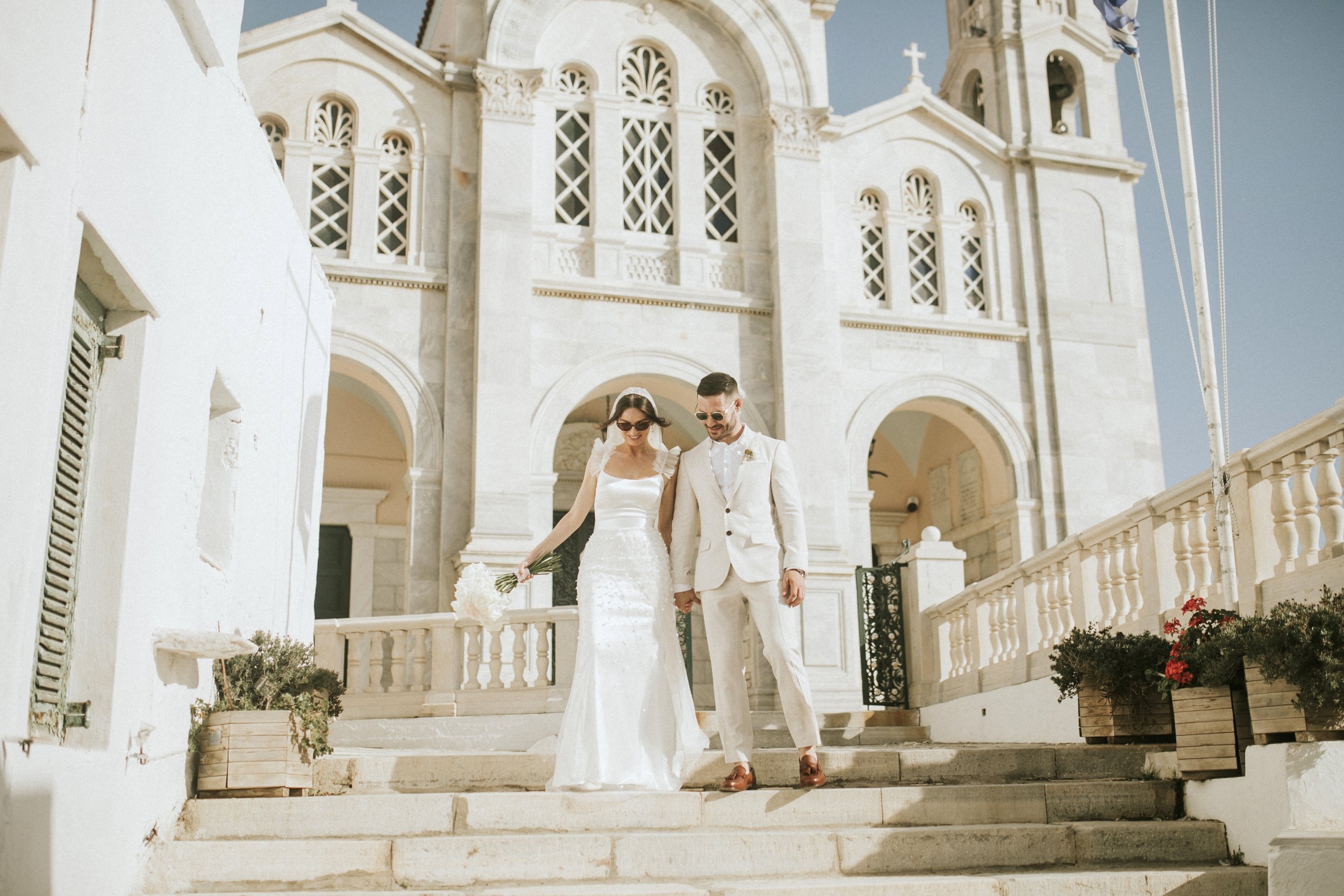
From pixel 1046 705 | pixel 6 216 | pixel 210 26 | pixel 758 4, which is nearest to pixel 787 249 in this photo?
pixel 758 4

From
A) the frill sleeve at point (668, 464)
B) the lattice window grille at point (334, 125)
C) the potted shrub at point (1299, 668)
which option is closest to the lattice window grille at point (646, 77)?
the lattice window grille at point (334, 125)

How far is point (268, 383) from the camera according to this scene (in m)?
7.56

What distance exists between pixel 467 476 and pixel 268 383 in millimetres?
7699

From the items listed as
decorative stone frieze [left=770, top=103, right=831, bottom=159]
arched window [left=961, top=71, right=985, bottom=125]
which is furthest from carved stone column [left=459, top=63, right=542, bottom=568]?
arched window [left=961, top=71, right=985, bottom=125]

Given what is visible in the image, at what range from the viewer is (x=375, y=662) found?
11664 mm

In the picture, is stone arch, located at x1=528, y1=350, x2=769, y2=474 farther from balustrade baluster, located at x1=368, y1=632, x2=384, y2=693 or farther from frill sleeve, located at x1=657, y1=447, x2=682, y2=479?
frill sleeve, located at x1=657, y1=447, x2=682, y2=479

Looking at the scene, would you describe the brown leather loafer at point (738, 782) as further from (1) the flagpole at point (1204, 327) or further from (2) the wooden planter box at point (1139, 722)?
(1) the flagpole at point (1204, 327)

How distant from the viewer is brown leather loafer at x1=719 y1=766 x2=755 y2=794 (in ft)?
19.5

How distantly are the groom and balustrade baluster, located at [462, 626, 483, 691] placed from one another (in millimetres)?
5496

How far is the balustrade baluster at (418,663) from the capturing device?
11492 millimetres

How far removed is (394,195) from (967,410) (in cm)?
Result: 831

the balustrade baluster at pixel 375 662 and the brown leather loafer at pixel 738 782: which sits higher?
the balustrade baluster at pixel 375 662

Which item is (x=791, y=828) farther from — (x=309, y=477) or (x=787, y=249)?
(x=787, y=249)

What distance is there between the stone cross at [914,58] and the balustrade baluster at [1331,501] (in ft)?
42.4
